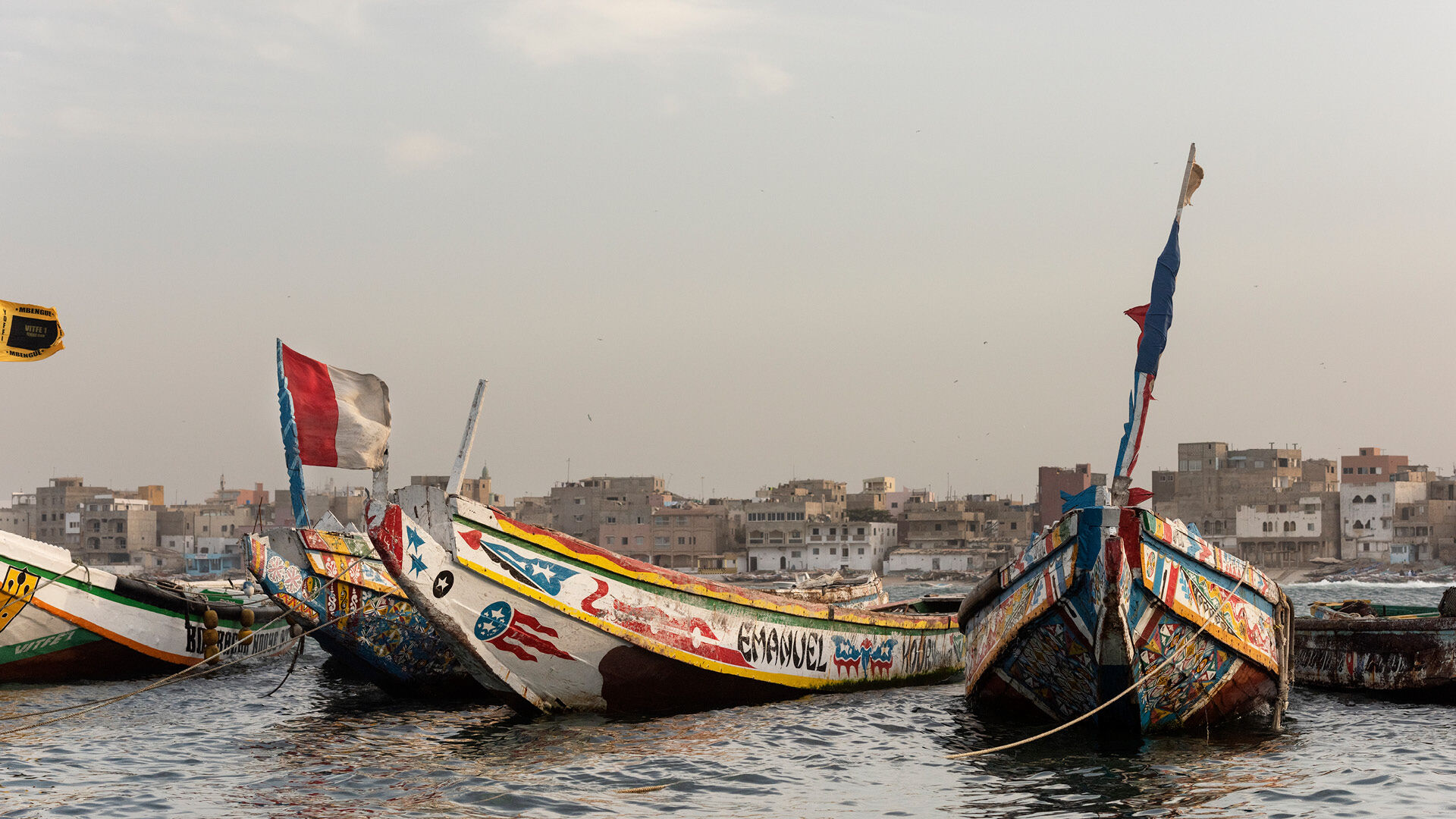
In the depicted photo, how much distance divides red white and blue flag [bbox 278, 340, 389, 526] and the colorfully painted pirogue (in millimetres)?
6630

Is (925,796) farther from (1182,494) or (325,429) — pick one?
(1182,494)

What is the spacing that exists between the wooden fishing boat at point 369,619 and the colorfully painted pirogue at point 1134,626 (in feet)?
23.3

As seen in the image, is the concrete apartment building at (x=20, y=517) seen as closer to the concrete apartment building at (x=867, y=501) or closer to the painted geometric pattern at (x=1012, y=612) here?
the concrete apartment building at (x=867, y=501)

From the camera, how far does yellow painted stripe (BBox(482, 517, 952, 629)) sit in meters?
13.5

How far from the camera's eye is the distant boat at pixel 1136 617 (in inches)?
455

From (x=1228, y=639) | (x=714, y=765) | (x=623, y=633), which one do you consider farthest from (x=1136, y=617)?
(x=623, y=633)

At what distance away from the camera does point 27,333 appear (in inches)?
728

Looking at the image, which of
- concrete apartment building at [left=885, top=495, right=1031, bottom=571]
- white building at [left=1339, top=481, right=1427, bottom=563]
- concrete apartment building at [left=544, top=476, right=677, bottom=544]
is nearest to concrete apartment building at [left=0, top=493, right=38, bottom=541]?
concrete apartment building at [left=544, top=476, right=677, bottom=544]

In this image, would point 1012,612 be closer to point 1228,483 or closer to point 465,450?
point 465,450

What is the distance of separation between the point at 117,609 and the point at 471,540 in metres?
9.14

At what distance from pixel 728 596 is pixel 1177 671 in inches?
191

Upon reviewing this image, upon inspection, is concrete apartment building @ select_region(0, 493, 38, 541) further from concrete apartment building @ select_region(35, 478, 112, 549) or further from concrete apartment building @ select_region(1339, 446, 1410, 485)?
concrete apartment building @ select_region(1339, 446, 1410, 485)

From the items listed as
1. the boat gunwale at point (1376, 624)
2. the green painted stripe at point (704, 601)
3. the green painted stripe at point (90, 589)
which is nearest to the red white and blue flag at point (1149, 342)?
the green painted stripe at point (704, 601)

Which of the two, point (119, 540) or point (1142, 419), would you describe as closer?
point (1142, 419)
